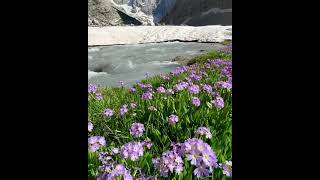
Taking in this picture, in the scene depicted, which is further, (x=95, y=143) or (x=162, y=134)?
(x=162, y=134)

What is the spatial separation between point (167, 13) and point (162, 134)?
3591 centimetres

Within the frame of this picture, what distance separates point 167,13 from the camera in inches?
1452

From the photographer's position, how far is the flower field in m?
1.36

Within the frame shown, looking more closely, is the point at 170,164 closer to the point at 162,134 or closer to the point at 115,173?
the point at 115,173

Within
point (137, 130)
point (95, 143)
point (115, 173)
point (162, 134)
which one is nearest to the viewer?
point (115, 173)

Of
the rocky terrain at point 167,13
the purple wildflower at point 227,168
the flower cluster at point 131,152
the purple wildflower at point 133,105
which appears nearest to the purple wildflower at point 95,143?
the flower cluster at point 131,152

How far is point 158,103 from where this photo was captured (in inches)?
95.1

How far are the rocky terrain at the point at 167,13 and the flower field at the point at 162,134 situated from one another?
13.6 meters

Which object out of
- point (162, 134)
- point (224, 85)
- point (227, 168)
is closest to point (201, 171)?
point (227, 168)
